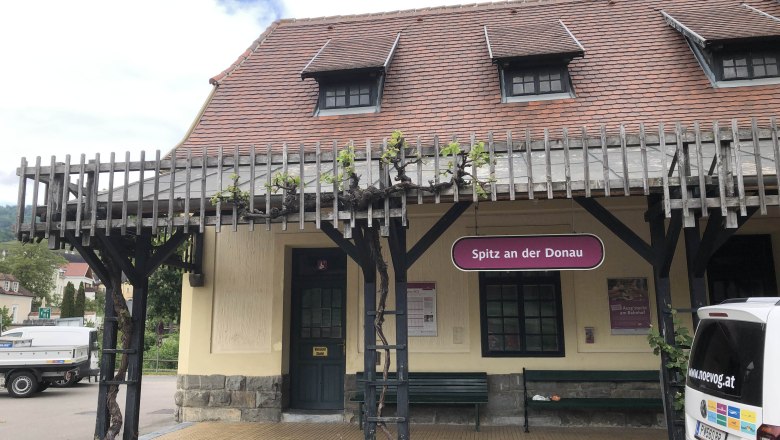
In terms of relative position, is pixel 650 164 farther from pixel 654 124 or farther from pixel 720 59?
pixel 720 59

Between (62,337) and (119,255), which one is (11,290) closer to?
(62,337)

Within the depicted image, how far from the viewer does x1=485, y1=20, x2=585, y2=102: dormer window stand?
962 cm

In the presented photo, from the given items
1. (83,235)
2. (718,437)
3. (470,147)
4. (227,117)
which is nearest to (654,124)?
(470,147)

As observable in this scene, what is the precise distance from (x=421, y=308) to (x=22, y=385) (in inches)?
486

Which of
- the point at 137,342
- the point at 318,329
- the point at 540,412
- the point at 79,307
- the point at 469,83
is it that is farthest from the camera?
the point at 79,307

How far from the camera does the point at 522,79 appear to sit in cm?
998

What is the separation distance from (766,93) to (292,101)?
26.0 ft

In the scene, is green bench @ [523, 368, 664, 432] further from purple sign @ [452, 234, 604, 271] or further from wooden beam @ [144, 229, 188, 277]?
wooden beam @ [144, 229, 188, 277]

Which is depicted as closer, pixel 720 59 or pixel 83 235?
pixel 83 235

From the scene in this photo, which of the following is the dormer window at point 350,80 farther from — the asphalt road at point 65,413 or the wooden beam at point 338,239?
the asphalt road at point 65,413

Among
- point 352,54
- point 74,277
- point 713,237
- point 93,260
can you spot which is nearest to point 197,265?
point 93,260

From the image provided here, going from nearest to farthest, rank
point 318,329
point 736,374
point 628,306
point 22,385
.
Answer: point 736,374 → point 628,306 → point 318,329 → point 22,385

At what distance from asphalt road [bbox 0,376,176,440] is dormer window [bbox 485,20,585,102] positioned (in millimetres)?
8159

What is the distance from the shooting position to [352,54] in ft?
35.3
